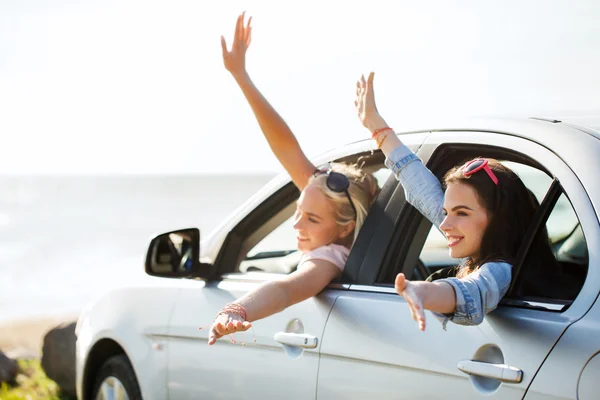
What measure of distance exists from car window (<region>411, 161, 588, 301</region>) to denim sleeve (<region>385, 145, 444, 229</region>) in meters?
0.20

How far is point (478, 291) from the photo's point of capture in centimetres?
274

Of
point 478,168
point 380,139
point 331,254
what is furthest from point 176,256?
point 478,168

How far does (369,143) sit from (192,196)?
2854 inches

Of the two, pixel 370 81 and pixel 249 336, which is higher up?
pixel 370 81

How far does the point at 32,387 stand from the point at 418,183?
5.68 metres

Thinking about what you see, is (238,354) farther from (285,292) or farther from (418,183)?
(418,183)

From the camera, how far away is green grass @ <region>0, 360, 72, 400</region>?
7730 millimetres

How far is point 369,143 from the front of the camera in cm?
375

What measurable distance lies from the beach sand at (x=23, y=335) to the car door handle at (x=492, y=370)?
7.61 m

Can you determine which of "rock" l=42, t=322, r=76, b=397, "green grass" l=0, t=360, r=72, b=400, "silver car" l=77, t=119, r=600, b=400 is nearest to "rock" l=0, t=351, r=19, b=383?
"green grass" l=0, t=360, r=72, b=400

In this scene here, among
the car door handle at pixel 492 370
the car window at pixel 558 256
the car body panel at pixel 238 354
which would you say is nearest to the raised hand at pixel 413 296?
the car door handle at pixel 492 370

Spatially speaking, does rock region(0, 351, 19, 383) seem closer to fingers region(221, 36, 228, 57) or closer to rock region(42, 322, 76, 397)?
rock region(42, 322, 76, 397)

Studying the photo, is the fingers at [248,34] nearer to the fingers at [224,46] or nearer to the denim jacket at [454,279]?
the fingers at [224,46]

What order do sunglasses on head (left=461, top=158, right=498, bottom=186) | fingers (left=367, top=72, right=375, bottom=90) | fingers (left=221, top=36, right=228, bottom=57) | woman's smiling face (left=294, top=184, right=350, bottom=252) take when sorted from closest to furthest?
sunglasses on head (left=461, top=158, right=498, bottom=186) → fingers (left=367, top=72, right=375, bottom=90) → woman's smiling face (left=294, top=184, right=350, bottom=252) → fingers (left=221, top=36, right=228, bottom=57)
